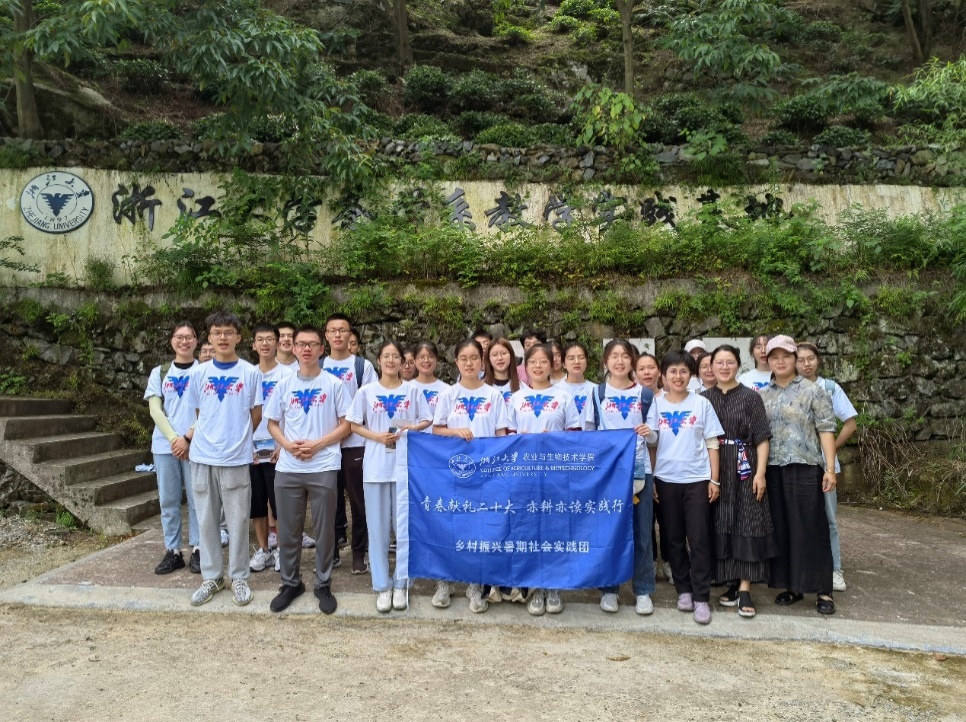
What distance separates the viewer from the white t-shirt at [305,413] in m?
4.18

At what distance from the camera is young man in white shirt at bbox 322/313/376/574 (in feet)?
15.5

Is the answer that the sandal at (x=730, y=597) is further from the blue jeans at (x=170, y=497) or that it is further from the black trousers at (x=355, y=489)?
the blue jeans at (x=170, y=497)

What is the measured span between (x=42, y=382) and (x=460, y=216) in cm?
543

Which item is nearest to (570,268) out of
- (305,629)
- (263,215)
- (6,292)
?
(263,215)

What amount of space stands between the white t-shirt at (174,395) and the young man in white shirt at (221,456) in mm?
480

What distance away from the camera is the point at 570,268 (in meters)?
8.13

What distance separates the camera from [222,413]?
430 cm

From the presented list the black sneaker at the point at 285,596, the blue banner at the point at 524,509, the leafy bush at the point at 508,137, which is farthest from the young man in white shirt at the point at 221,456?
the leafy bush at the point at 508,137

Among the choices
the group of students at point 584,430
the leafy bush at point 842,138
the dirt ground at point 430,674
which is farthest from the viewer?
the leafy bush at point 842,138

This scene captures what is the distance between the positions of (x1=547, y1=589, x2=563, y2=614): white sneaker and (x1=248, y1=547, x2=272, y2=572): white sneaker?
6.91 feet

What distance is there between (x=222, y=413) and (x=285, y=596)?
1183 mm

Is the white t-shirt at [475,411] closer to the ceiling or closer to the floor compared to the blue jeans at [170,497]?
closer to the ceiling

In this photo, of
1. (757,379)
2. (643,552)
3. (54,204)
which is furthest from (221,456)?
(54,204)

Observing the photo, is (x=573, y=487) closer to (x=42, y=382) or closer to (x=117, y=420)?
(x=117, y=420)
